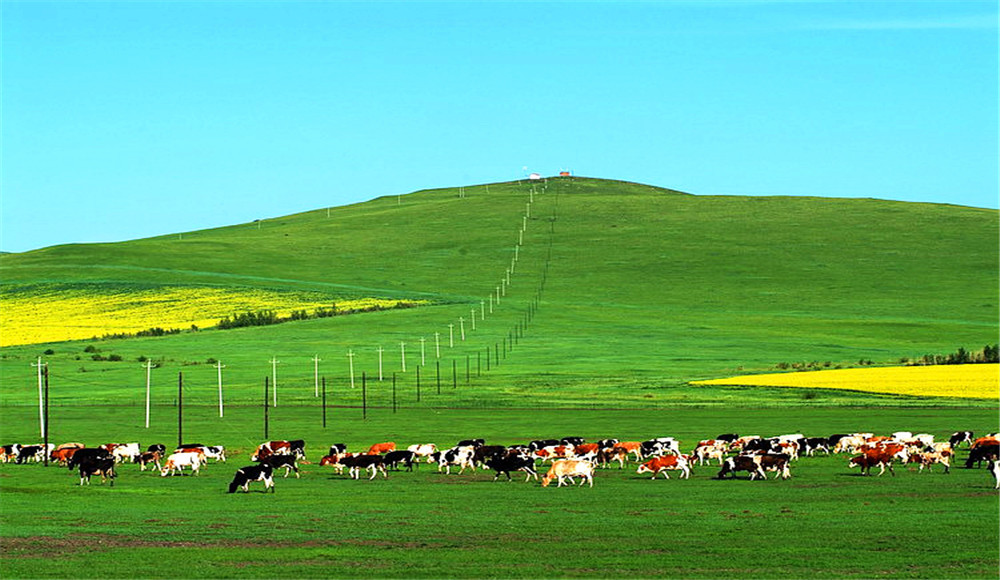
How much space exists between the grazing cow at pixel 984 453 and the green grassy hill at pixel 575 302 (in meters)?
35.3

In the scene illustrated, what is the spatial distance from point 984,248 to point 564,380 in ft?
327

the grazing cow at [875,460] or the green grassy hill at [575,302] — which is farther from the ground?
the green grassy hill at [575,302]

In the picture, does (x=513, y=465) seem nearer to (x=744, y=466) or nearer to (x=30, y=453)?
(x=744, y=466)

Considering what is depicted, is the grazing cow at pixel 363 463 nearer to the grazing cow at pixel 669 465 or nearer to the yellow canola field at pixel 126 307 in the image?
the grazing cow at pixel 669 465

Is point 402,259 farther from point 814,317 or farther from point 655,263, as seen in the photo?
point 814,317

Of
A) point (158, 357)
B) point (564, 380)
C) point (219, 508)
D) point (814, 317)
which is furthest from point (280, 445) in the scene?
point (814, 317)

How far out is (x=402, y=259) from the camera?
175 m

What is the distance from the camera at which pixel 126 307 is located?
5664 inches

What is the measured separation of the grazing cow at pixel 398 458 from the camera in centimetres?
4097

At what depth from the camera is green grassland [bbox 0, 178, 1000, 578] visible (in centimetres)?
2391

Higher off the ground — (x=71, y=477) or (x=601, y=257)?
(x=601, y=257)

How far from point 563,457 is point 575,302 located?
100725 mm

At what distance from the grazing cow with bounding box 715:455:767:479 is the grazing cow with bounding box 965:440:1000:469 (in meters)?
6.95

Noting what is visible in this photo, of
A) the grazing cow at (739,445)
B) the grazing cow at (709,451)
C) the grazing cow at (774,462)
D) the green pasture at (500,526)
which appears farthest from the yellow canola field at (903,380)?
the grazing cow at (774,462)
